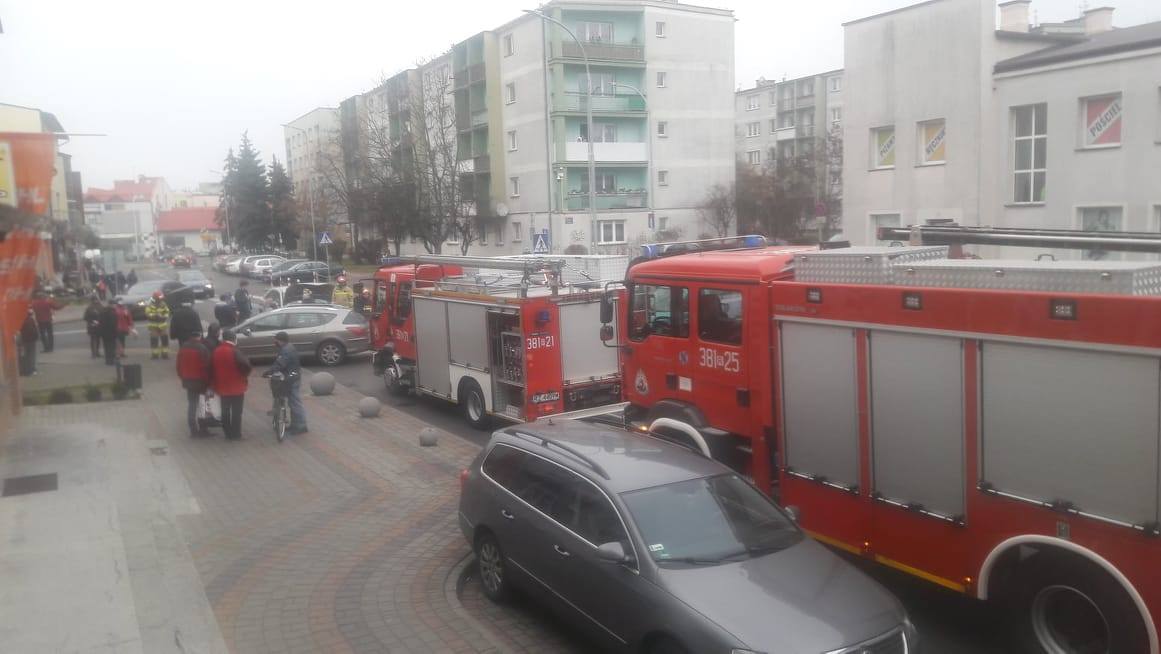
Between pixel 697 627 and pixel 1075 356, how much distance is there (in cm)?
281

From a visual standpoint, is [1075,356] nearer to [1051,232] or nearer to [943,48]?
[1051,232]

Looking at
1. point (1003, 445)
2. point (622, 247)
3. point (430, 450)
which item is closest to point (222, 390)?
point (430, 450)

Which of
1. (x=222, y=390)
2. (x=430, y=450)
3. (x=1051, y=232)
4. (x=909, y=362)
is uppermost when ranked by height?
(x=1051, y=232)

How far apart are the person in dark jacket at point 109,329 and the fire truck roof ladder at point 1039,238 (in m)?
17.9

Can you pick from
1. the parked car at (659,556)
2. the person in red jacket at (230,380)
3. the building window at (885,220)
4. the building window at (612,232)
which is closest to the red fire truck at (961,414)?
the parked car at (659,556)

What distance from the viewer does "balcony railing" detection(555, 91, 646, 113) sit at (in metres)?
45.1

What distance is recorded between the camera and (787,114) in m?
73.2

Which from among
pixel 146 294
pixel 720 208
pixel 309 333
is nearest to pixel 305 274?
pixel 146 294

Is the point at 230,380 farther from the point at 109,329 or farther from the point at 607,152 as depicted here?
the point at 607,152

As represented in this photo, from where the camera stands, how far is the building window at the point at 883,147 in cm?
2569

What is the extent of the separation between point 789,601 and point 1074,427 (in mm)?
2033

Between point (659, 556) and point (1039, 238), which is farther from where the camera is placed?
point (1039, 238)

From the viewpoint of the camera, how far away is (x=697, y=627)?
5098 mm

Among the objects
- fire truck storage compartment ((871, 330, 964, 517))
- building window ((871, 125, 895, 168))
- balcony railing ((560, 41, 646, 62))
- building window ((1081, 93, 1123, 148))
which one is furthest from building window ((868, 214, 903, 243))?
balcony railing ((560, 41, 646, 62))
